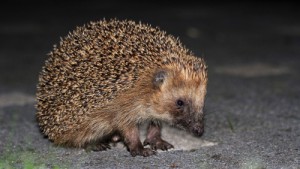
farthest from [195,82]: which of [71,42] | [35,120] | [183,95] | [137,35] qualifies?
[35,120]

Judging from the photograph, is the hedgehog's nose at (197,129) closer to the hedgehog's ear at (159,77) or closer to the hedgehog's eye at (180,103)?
the hedgehog's eye at (180,103)

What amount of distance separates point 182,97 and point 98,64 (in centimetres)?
65

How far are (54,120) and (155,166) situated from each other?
1037 millimetres

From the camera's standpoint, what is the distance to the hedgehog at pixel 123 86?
17.8 feet

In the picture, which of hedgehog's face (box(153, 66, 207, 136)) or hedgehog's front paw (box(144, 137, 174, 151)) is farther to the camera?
hedgehog's front paw (box(144, 137, 174, 151))

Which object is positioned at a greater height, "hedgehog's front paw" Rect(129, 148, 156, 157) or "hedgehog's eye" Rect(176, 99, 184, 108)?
"hedgehog's eye" Rect(176, 99, 184, 108)

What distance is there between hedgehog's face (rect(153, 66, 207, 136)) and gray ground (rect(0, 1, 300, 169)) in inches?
8.9

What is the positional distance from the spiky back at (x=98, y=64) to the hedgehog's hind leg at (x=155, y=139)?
49cm

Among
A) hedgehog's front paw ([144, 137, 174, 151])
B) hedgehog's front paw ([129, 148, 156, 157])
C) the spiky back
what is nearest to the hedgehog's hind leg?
hedgehog's front paw ([144, 137, 174, 151])

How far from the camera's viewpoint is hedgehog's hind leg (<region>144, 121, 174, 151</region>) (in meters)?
5.68

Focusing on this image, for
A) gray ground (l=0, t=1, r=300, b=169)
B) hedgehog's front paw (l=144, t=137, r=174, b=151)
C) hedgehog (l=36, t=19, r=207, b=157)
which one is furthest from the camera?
hedgehog's front paw (l=144, t=137, r=174, b=151)

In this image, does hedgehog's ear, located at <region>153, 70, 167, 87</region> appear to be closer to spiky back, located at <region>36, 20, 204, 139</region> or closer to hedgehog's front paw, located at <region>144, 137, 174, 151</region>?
spiky back, located at <region>36, 20, 204, 139</region>

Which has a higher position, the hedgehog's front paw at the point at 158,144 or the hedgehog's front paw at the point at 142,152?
the hedgehog's front paw at the point at 158,144

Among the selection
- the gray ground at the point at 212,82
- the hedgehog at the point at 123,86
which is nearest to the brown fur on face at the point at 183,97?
the hedgehog at the point at 123,86
